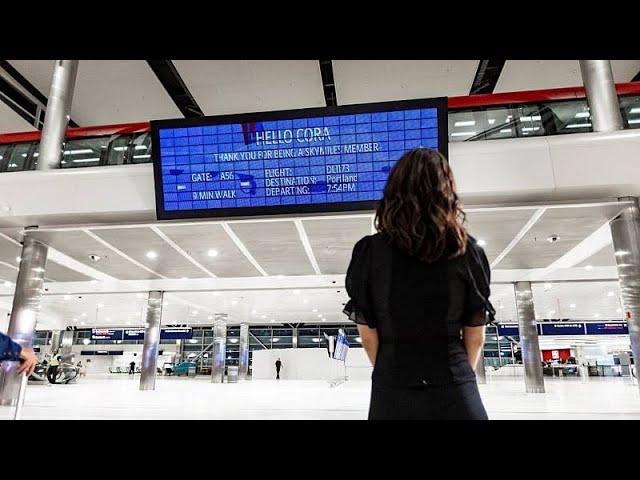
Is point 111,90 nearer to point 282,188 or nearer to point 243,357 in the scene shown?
point 282,188

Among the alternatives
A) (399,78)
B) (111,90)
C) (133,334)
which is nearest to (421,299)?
(399,78)

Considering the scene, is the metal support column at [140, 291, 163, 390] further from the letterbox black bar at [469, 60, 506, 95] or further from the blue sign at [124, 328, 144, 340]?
the letterbox black bar at [469, 60, 506, 95]

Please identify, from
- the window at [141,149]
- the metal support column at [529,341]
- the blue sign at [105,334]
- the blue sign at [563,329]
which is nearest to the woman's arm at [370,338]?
the window at [141,149]

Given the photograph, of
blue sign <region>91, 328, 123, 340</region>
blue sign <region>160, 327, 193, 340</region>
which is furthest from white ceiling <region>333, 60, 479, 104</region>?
blue sign <region>91, 328, 123, 340</region>

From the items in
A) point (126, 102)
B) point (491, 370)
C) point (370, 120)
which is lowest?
point (491, 370)

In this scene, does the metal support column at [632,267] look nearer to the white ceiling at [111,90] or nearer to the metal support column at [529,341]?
the metal support column at [529,341]

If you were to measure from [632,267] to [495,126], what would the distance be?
133 inches

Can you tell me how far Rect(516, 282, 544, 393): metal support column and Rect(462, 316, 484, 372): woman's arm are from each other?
49.0 feet

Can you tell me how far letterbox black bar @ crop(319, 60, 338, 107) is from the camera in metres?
15.0

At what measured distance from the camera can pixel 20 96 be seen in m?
16.2

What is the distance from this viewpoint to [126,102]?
16.7m
